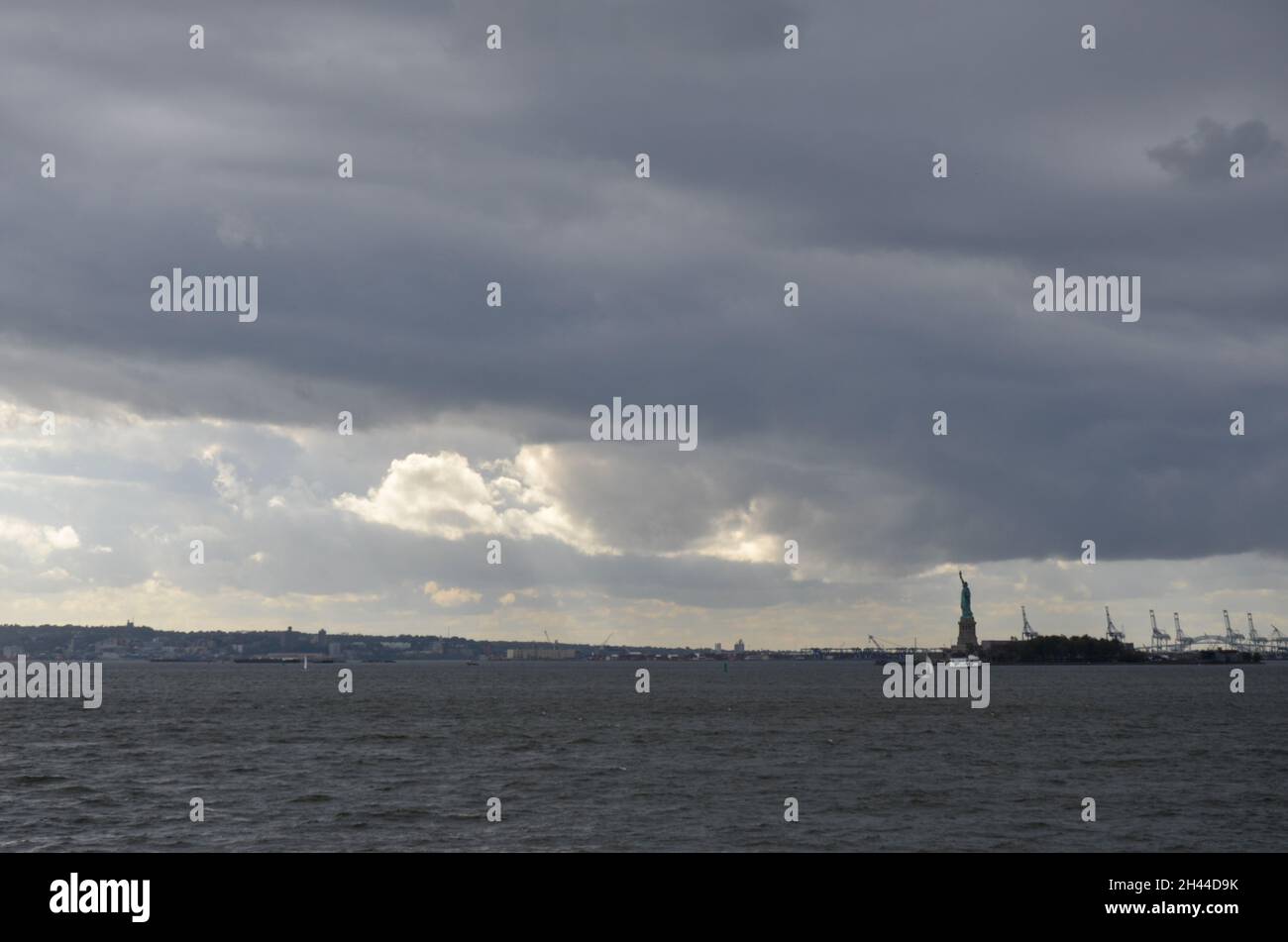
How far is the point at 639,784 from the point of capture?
263 feet

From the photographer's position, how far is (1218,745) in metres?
113

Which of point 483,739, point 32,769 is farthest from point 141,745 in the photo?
point 483,739

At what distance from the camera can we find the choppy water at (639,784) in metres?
59.7

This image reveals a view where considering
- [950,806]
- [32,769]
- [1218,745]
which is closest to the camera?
[950,806]

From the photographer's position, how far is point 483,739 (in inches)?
4532

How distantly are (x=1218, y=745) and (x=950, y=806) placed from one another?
182ft

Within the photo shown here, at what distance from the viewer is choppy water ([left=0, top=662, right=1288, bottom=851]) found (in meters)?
59.7
